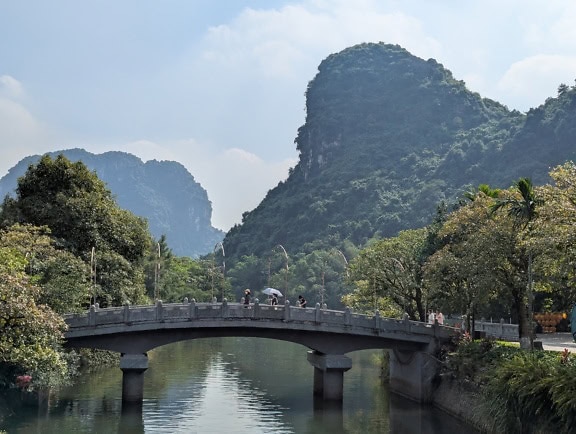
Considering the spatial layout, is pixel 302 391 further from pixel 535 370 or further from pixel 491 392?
pixel 535 370

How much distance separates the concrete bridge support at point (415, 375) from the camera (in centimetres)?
4872

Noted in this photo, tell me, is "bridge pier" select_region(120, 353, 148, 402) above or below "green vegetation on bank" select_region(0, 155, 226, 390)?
below

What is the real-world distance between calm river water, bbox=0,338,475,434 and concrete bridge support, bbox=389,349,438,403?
2.77 feet

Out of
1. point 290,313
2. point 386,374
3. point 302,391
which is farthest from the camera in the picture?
point 386,374

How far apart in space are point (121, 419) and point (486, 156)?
162287 millimetres

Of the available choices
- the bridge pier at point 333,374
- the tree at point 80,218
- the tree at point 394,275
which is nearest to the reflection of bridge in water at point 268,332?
the bridge pier at point 333,374

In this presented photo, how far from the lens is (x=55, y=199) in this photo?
5694cm

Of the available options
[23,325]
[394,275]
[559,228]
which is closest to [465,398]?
[559,228]

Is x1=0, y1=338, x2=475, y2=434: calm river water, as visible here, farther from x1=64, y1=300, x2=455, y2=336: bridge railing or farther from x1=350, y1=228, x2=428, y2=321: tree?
x1=350, y1=228, x2=428, y2=321: tree

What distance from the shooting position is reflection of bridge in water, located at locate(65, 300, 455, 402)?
45281 millimetres

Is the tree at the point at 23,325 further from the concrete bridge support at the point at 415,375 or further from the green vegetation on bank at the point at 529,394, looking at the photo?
the concrete bridge support at the point at 415,375

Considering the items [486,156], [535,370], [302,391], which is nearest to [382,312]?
[302,391]

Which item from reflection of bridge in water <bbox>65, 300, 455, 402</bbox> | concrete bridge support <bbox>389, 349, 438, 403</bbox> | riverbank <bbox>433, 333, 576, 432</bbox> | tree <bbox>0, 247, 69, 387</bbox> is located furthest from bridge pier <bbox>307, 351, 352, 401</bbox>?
tree <bbox>0, 247, 69, 387</bbox>

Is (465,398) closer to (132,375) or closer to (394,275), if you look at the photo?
(394,275)
